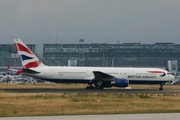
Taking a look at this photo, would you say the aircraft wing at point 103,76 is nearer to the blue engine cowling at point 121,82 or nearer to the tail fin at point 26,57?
the blue engine cowling at point 121,82

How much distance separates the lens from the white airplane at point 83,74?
2372 inches

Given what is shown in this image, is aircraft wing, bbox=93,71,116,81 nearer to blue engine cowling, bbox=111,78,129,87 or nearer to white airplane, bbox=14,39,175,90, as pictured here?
white airplane, bbox=14,39,175,90

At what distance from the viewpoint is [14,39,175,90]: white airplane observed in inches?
2372

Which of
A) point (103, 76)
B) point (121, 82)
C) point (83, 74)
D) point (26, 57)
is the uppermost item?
point (26, 57)

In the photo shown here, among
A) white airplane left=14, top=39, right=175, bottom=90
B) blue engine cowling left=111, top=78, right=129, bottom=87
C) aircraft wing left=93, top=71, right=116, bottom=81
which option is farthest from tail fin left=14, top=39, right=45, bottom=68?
blue engine cowling left=111, top=78, right=129, bottom=87

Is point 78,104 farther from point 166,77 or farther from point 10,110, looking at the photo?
point 166,77

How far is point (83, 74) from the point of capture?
61469mm

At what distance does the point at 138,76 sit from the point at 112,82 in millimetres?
4292

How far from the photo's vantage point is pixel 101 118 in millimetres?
24172

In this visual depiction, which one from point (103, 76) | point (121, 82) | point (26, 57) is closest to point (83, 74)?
point (103, 76)

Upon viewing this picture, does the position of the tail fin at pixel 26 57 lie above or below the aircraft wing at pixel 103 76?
above

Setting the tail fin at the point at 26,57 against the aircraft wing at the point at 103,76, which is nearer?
the tail fin at the point at 26,57

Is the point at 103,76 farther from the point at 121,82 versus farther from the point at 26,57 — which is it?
the point at 26,57

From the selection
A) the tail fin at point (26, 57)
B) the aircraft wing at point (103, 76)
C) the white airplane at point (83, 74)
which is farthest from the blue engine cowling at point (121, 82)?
the tail fin at point (26, 57)
